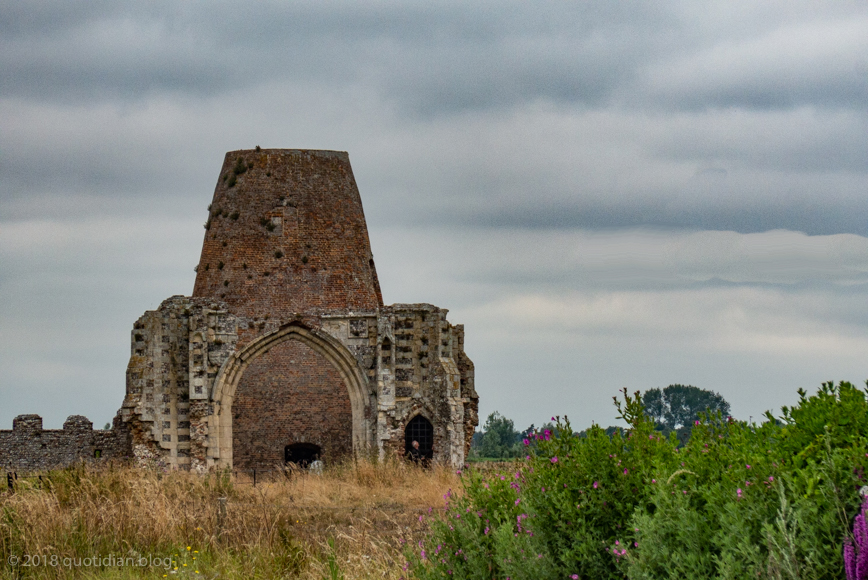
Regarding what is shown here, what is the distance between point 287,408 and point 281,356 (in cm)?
147

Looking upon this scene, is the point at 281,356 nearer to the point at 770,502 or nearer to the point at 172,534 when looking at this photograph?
the point at 172,534

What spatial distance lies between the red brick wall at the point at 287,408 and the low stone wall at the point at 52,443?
127 inches

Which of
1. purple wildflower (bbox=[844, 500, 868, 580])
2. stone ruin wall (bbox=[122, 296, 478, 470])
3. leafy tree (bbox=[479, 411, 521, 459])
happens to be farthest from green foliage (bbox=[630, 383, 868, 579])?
leafy tree (bbox=[479, 411, 521, 459])

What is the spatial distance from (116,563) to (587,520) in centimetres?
624

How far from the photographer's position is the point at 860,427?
540cm

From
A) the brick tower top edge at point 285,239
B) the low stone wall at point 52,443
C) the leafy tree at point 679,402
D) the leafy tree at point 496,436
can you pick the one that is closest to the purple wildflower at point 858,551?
the brick tower top edge at point 285,239

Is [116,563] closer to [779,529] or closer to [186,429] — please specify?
[779,529]

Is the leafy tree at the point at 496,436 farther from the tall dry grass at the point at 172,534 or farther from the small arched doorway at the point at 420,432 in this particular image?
the tall dry grass at the point at 172,534

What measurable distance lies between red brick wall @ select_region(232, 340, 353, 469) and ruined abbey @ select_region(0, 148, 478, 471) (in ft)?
0.10

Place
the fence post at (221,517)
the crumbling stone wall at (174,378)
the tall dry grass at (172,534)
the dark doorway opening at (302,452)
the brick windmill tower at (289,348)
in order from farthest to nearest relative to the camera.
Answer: the dark doorway opening at (302,452), the brick windmill tower at (289,348), the crumbling stone wall at (174,378), the fence post at (221,517), the tall dry grass at (172,534)

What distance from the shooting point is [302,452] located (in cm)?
2919

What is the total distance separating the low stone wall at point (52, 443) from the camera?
28.0 meters

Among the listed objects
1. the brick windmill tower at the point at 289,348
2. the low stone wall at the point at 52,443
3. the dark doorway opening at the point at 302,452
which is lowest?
the dark doorway opening at the point at 302,452

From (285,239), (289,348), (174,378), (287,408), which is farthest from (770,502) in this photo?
(289,348)
